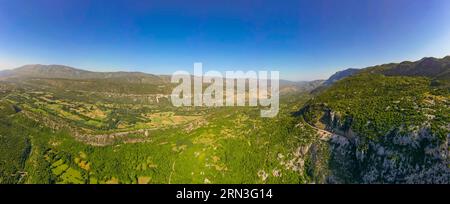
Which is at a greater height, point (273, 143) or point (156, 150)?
point (273, 143)

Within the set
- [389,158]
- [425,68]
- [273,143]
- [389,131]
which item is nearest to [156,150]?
[273,143]

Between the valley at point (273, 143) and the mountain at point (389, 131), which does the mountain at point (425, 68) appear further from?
the mountain at point (389, 131)

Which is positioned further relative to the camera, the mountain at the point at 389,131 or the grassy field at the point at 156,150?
the grassy field at the point at 156,150

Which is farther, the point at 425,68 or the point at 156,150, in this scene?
the point at 425,68

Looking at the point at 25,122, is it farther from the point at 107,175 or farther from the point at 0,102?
the point at 107,175

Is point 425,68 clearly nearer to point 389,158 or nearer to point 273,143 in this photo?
point 389,158

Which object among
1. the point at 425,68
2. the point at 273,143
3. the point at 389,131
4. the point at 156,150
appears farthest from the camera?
the point at 425,68

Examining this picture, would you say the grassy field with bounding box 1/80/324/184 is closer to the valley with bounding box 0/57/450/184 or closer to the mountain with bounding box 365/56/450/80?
the valley with bounding box 0/57/450/184

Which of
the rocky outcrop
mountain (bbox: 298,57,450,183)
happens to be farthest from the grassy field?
the rocky outcrop

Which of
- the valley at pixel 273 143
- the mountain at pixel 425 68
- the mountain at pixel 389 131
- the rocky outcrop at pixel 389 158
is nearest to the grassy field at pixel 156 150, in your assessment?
the valley at pixel 273 143

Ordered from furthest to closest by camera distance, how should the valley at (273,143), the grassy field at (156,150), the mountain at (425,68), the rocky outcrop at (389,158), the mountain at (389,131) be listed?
the mountain at (425,68)
the grassy field at (156,150)
the valley at (273,143)
the mountain at (389,131)
the rocky outcrop at (389,158)
